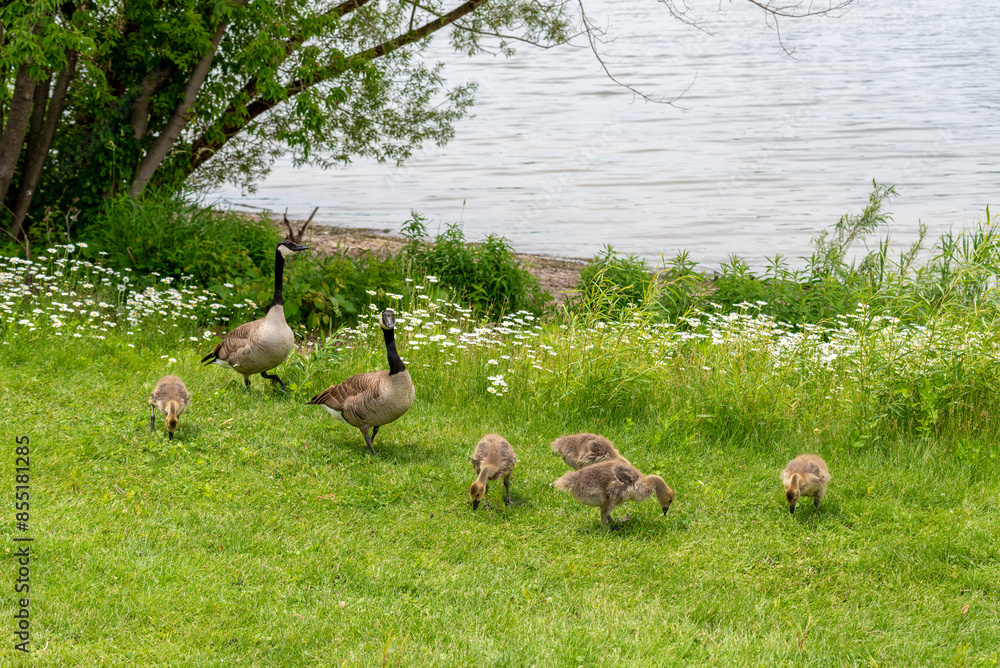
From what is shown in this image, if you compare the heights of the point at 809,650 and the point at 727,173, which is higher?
the point at 727,173

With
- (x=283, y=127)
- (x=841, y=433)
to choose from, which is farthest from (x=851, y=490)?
(x=283, y=127)

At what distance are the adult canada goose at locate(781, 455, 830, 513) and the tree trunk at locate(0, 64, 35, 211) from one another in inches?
428

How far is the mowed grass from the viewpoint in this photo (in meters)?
5.21

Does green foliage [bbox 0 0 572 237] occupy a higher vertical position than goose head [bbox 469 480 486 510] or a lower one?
higher

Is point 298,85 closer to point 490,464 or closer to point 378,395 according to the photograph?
point 378,395

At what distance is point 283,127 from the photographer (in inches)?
595

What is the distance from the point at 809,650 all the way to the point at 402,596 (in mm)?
2392

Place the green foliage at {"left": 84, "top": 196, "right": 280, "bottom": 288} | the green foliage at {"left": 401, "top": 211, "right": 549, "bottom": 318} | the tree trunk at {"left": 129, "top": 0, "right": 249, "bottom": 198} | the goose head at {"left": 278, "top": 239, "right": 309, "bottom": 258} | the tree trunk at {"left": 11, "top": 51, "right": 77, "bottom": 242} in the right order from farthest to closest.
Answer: the green foliage at {"left": 401, "top": 211, "right": 549, "bottom": 318} < the tree trunk at {"left": 129, "top": 0, "right": 249, "bottom": 198} < the tree trunk at {"left": 11, "top": 51, "right": 77, "bottom": 242} < the green foliage at {"left": 84, "top": 196, "right": 280, "bottom": 288} < the goose head at {"left": 278, "top": 239, "right": 309, "bottom": 258}

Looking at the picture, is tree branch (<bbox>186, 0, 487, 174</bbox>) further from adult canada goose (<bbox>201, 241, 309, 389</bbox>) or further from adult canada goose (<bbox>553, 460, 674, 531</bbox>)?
adult canada goose (<bbox>553, 460, 674, 531</bbox>)

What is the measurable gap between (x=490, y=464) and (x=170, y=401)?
114 inches

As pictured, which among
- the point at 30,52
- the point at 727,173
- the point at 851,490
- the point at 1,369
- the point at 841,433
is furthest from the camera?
the point at 727,173

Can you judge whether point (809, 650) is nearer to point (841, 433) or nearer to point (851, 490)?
point (851, 490)

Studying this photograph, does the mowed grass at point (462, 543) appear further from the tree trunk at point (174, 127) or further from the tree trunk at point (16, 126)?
the tree trunk at point (174, 127)

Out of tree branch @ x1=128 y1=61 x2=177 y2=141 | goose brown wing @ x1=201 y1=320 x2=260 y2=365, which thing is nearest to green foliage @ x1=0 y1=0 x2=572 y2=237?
tree branch @ x1=128 y1=61 x2=177 y2=141
